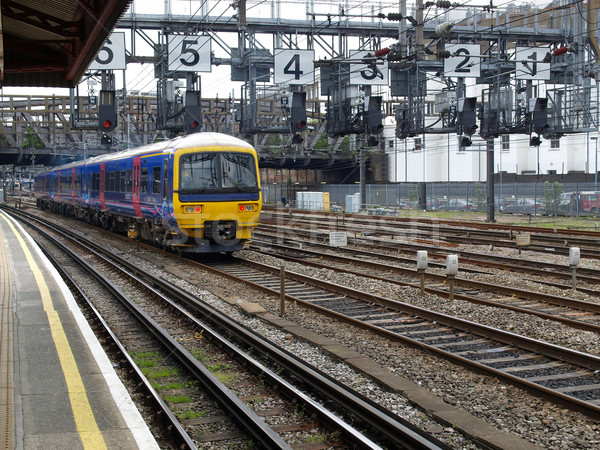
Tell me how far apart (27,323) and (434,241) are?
49.4ft

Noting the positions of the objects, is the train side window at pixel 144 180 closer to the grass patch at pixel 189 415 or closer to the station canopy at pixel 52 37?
the station canopy at pixel 52 37

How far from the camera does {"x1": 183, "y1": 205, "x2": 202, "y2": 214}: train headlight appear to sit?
16094mm

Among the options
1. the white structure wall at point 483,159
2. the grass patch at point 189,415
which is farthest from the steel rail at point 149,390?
the white structure wall at point 483,159

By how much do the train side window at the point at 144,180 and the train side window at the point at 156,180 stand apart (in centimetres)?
76

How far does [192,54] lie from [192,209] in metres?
12.1

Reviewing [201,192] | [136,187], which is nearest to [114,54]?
[136,187]

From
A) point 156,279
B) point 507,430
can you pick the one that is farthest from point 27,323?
point 507,430

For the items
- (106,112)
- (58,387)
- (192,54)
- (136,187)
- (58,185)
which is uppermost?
(192,54)

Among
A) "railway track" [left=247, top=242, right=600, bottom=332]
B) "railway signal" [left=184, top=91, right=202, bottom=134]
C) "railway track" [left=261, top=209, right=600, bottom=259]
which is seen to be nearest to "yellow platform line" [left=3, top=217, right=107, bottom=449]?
"railway track" [left=247, top=242, right=600, bottom=332]

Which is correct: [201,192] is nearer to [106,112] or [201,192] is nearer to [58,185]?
[106,112]

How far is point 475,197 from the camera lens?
40594mm

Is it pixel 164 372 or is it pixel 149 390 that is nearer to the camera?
pixel 149 390

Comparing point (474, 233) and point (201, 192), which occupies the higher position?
point (201, 192)

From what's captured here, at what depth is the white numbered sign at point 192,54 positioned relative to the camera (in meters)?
26.1
